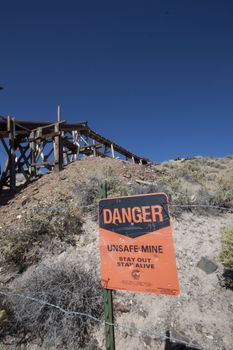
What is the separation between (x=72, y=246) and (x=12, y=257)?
4.35ft

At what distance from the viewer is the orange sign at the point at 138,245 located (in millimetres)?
2707

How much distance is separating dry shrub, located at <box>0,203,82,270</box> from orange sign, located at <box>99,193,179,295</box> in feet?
10.5

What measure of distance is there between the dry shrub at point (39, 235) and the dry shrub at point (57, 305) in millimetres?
911

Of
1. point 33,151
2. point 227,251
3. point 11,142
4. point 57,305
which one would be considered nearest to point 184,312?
point 227,251

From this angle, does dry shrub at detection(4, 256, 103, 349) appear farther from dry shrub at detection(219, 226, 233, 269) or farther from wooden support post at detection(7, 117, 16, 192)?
wooden support post at detection(7, 117, 16, 192)

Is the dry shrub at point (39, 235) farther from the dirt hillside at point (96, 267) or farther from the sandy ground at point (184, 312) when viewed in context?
the sandy ground at point (184, 312)

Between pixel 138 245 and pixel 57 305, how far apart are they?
227 cm

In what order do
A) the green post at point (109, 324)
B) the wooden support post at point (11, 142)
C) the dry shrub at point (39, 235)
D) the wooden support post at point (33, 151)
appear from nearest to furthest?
the green post at point (109, 324) < the dry shrub at point (39, 235) < the wooden support post at point (11, 142) < the wooden support post at point (33, 151)

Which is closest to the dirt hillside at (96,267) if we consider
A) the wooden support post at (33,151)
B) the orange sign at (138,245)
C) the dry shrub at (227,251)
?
the dry shrub at (227,251)

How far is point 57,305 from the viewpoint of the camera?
4.24 metres

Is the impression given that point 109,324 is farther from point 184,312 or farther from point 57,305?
point 184,312

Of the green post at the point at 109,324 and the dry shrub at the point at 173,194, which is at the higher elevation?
the dry shrub at the point at 173,194

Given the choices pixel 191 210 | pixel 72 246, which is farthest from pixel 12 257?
pixel 191 210

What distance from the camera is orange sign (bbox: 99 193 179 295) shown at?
2.71 metres
